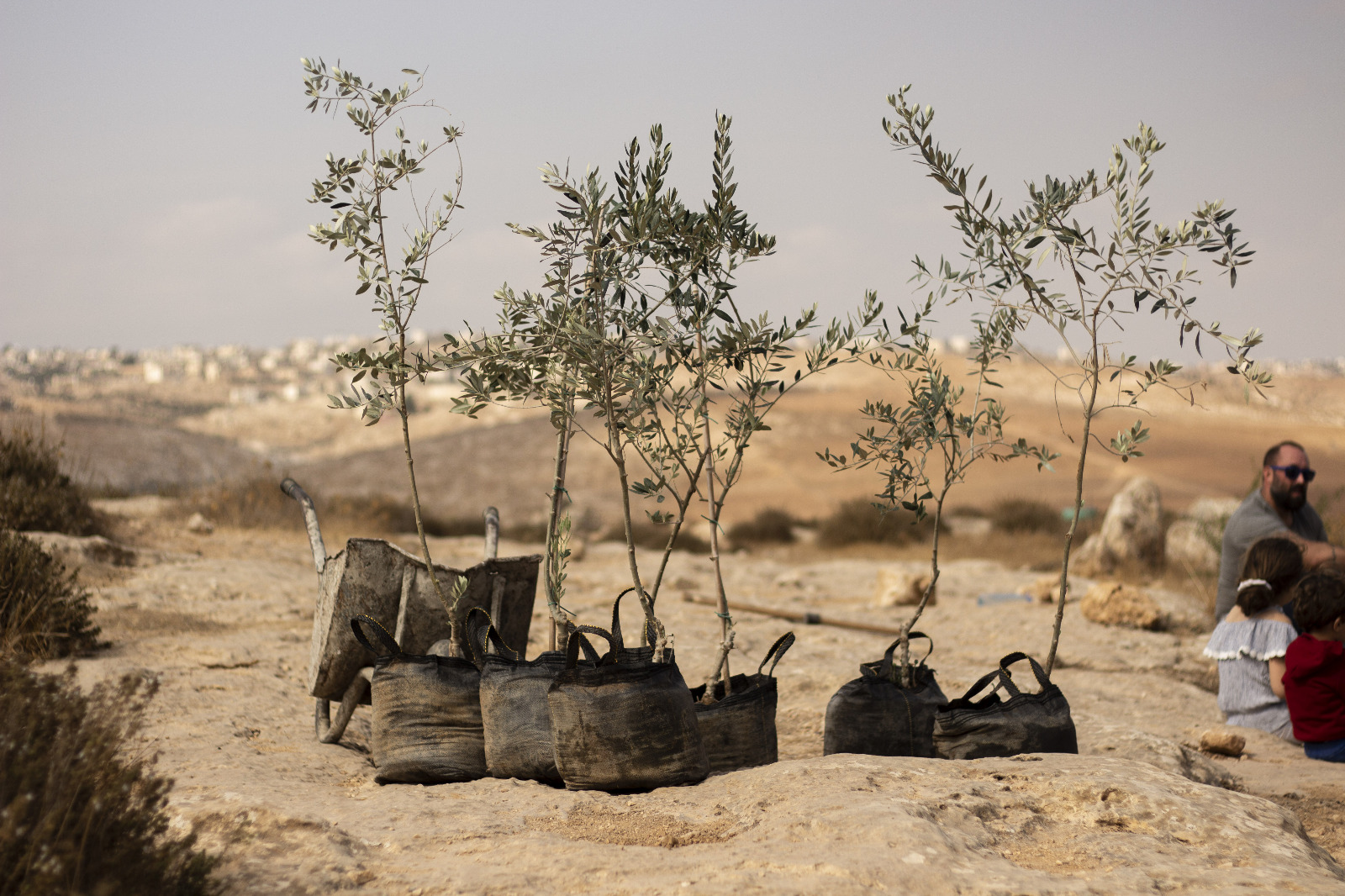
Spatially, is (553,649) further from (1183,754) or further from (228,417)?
(228,417)

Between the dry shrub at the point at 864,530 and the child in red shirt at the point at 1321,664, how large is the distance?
10911 millimetres

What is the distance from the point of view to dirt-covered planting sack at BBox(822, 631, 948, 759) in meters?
3.76

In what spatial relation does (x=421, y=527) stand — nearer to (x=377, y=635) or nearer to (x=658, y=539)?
(x=377, y=635)

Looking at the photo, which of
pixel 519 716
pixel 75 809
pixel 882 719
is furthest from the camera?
pixel 882 719

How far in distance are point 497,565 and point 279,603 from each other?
4.54 meters

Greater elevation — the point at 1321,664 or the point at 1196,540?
the point at 1196,540

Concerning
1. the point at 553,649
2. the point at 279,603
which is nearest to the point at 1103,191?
the point at 553,649

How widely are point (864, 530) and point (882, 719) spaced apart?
13.1 metres

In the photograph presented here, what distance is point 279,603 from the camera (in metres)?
7.74

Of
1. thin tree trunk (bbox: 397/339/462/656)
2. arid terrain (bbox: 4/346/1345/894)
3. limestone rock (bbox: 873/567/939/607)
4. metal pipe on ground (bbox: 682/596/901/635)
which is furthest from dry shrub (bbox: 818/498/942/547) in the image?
thin tree trunk (bbox: 397/339/462/656)

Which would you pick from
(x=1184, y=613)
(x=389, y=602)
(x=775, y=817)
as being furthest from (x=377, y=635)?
(x=1184, y=613)

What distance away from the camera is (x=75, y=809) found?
2168 mm

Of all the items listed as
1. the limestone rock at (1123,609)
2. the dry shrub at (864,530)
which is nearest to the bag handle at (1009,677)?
the limestone rock at (1123,609)

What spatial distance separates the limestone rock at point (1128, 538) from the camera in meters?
12.1
